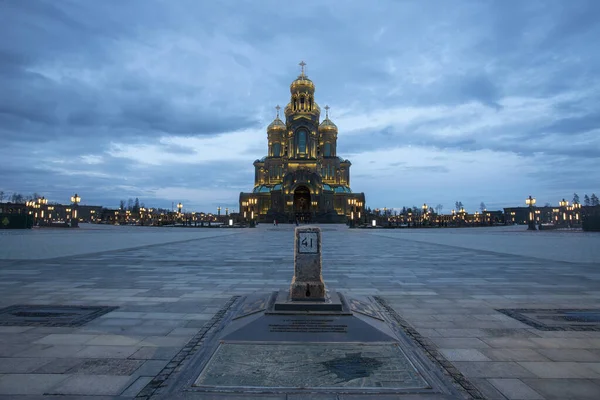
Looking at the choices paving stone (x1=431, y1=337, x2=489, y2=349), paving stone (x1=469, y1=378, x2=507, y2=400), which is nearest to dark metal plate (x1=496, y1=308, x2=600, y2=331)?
paving stone (x1=431, y1=337, x2=489, y2=349)

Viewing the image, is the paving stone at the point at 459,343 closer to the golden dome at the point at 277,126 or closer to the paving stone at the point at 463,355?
the paving stone at the point at 463,355

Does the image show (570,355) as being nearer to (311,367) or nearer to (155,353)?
(311,367)

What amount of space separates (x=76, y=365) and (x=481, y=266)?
1331 cm

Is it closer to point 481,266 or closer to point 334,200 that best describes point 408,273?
point 481,266

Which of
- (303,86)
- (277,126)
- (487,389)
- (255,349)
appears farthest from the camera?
(277,126)

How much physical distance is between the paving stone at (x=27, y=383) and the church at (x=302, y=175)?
7795 centimetres

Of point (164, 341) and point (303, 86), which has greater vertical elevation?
point (303, 86)

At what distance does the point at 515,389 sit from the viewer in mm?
4133

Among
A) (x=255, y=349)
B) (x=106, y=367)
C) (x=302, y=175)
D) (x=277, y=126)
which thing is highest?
(x=277, y=126)

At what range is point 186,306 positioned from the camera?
7676 mm

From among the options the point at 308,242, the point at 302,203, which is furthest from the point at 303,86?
the point at 308,242

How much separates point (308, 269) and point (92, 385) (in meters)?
3.77

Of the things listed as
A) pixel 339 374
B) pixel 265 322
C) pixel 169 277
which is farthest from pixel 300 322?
pixel 169 277

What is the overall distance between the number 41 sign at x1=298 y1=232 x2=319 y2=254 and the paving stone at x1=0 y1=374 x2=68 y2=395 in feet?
13.3
